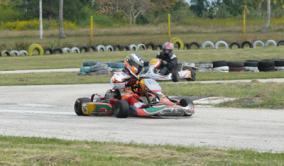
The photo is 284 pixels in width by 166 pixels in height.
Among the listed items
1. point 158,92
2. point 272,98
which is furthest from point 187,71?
point 158,92

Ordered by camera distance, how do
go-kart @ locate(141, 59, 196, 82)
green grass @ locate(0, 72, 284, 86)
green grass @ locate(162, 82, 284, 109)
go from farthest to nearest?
1. green grass @ locate(0, 72, 284, 86)
2. go-kart @ locate(141, 59, 196, 82)
3. green grass @ locate(162, 82, 284, 109)

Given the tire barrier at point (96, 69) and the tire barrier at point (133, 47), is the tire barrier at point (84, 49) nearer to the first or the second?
the tire barrier at point (133, 47)

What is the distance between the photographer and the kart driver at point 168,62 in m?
20.8

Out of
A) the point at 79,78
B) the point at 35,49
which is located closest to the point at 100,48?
the point at 35,49

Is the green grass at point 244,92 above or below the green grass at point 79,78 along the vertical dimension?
above

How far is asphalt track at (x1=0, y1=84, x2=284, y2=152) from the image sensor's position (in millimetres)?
10359

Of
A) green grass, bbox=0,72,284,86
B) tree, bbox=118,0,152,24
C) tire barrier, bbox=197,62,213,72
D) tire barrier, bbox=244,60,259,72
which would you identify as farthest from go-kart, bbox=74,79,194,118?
tree, bbox=118,0,152,24

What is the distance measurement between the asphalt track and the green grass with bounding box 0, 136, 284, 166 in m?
0.80

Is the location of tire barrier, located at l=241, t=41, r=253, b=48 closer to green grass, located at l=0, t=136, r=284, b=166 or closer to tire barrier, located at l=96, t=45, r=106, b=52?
tire barrier, located at l=96, t=45, r=106, b=52

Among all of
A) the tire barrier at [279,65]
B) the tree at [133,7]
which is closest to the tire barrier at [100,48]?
the tire barrier at [279,65]

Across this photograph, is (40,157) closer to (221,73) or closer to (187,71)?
(187,71)

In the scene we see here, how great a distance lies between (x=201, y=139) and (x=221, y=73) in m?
12.9

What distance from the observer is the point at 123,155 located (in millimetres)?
8750

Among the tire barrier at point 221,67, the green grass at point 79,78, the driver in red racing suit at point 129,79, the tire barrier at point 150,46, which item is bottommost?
the tire barrier at point 150,46
